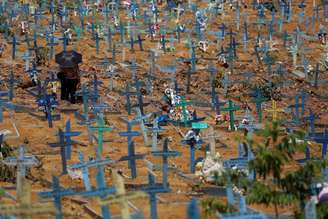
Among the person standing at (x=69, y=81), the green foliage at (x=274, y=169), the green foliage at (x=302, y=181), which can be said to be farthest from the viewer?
the person standing at (x=69, y=81)

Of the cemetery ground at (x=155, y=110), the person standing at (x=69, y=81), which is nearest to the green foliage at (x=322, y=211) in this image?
the cemetery ground at (x=155, y=110)

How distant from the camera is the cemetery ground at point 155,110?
1114 cm

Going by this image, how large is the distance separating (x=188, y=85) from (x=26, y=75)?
164 inches

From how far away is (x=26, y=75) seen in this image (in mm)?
19109

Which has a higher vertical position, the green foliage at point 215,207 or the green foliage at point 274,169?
the green foliage at point 274,169

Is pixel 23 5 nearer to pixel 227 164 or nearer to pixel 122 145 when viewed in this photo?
pixel 122 145

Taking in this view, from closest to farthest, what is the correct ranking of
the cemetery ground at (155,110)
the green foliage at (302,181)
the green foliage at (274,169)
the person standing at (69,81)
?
the green foliage at (274,169) → the green foliage at (302,181) → the cemetery ground at (155,110) → the person standing at (69,81)

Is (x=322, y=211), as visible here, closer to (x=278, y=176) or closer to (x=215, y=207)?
(x=278, y=176)

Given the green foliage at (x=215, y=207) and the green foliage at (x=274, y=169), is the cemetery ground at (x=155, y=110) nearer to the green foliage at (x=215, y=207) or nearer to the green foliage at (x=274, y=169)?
the green foliage at (x=274, y=169)

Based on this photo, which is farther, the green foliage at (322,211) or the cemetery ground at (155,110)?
the cemetery ground at (155,110)

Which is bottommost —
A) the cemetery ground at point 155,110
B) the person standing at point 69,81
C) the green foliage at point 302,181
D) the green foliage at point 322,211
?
the cemetery ground at point 155,110

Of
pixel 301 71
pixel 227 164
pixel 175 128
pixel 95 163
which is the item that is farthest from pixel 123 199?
pixel 301 71

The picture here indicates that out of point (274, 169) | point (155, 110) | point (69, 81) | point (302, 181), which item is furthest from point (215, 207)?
point (69, 81)

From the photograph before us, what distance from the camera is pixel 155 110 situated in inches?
667
